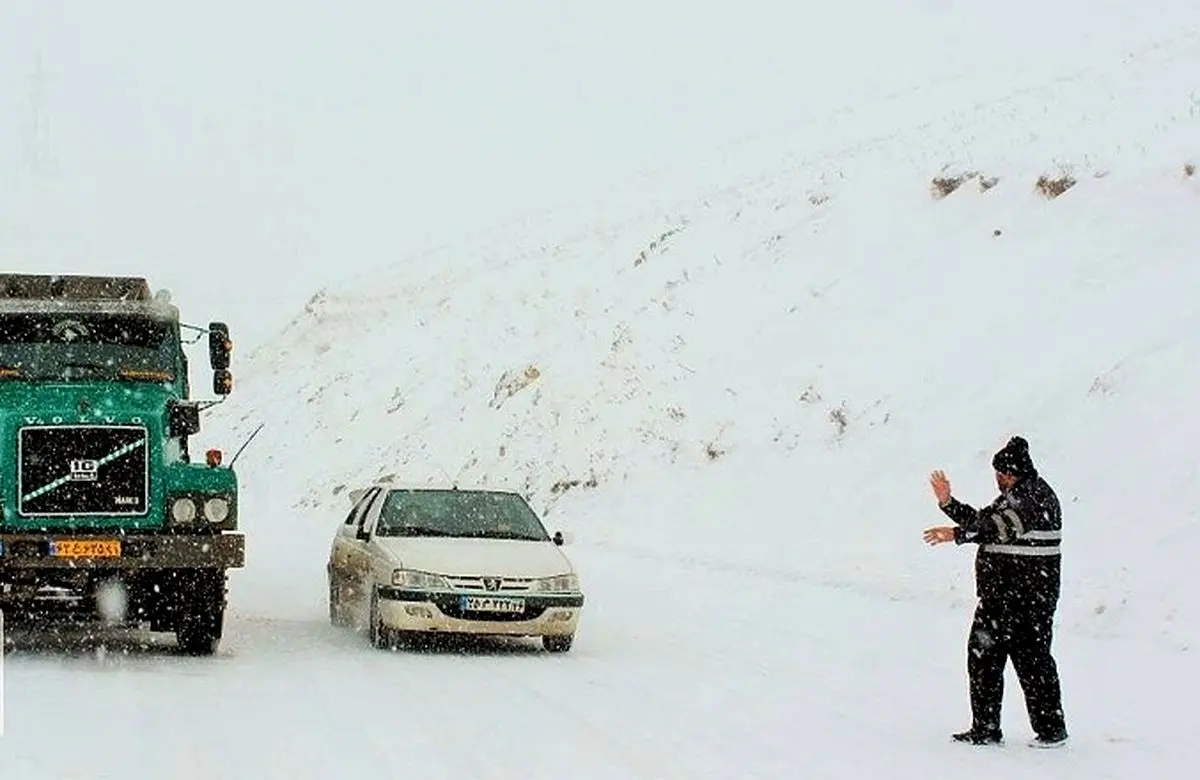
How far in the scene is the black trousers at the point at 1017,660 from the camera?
9.69 m

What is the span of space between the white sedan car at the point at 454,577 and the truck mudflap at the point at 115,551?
4.75 feet

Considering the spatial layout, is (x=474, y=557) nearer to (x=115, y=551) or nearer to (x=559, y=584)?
(x=559, y=584)

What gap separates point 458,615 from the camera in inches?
535

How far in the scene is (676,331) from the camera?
96.5 ft

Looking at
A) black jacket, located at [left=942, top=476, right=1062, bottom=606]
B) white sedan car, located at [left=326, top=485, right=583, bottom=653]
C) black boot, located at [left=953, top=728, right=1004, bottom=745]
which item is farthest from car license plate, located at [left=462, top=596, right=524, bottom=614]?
black jacket, located at [left=942, top=476, right=1062, bottom=606]

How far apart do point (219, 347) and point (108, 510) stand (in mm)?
2164

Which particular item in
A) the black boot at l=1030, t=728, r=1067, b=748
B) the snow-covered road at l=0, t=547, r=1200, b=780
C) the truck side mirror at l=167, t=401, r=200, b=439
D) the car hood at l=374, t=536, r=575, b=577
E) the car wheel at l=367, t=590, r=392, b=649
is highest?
the truck side mirror at l=167, t=401, r=200, b=439

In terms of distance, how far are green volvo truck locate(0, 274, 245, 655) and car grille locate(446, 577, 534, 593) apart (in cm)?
176

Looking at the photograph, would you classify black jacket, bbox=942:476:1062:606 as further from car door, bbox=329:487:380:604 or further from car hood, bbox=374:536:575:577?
car door, bbox=329:487:380:604

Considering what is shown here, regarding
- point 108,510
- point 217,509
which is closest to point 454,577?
point 217,509

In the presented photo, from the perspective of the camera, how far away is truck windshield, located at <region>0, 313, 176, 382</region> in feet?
47.2

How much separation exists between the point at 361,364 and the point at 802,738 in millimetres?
32099

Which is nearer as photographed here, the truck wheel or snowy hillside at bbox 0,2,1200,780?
snowy hillside at bbox 0,2,1200,780

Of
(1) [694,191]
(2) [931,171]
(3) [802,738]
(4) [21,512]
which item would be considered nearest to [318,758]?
(3) [802,738]
